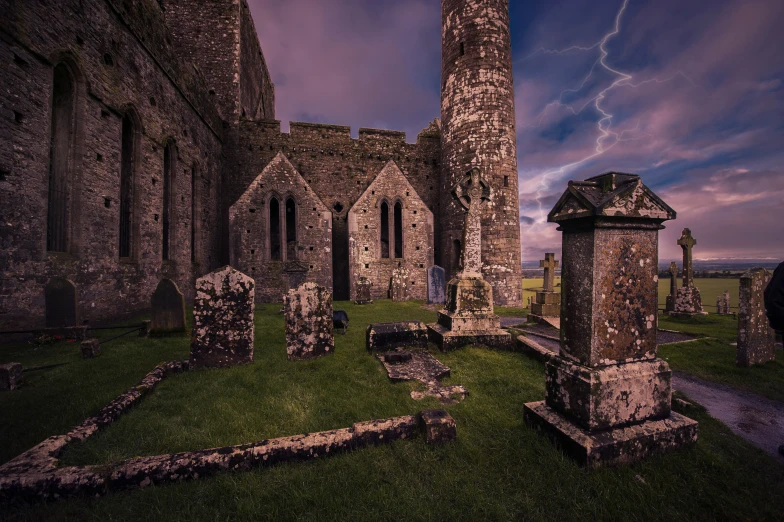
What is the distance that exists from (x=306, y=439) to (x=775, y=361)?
744 cm

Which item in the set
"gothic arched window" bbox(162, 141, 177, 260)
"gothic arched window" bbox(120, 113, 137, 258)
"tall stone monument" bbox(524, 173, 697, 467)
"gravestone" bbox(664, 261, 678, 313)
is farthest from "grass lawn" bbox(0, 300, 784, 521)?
"gravestone" bbox(664, 261, 678, 313)

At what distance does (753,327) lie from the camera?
4637 millimetres

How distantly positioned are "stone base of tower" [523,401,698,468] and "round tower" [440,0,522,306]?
416 inches

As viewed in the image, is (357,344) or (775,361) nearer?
(775,361)

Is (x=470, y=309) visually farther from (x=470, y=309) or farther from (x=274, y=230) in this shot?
(x=274, y=230)

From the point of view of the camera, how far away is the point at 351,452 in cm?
237

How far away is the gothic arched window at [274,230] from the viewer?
44.9 feet

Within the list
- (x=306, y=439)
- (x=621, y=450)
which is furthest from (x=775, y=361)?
(x=306, y=439)

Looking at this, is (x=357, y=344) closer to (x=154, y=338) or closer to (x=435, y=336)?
(x=435, y=336)

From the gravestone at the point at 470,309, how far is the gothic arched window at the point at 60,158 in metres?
8.78

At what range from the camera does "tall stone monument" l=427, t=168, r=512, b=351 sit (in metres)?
5.44

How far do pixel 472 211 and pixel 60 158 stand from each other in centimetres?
960

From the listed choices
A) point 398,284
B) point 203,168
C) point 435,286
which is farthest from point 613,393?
point 203,168

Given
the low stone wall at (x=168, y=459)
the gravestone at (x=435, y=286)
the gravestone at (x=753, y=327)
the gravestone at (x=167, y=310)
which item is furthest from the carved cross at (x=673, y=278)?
the gravestone at (x=167, y=310)
